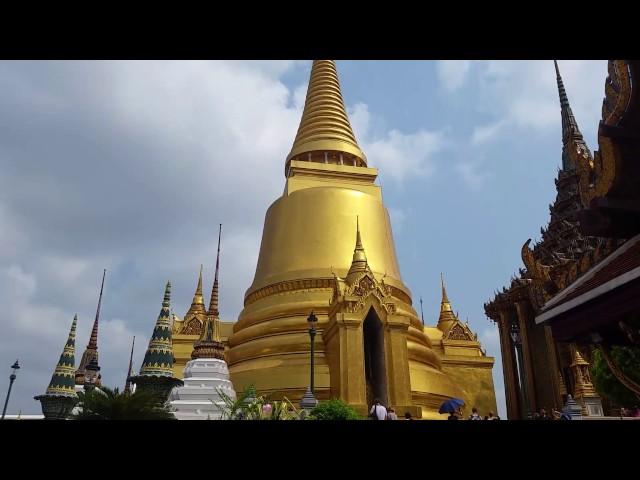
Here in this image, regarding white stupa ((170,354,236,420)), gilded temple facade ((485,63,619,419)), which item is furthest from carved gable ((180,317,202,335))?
gilded temple facade ((485,63,619,419))

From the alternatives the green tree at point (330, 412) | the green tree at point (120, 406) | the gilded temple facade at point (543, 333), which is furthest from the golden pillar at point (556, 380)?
the green tree at point (120, 406)

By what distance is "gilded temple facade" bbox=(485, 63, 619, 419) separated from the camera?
13.3 metres

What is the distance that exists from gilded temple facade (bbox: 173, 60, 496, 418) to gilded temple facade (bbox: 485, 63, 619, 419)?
1070mm

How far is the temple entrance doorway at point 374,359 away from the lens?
13641 mm

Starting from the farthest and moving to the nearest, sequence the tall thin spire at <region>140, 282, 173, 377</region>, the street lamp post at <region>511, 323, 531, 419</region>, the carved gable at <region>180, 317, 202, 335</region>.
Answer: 1. the carved gable at <region>180, 317, 202, 335</region>
2. the street lamp post at <region>511, 323, 531, 419</region>
3. the tall thin spire at <region>140, 282, 173, 377</region>

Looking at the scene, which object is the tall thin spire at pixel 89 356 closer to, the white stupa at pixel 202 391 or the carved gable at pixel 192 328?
the carved gable at pixel 192 328

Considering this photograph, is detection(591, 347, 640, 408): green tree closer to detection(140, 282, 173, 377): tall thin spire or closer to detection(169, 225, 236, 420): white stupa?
detection(169, 225, 236, 420): white stupa

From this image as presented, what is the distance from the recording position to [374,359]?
1436cm

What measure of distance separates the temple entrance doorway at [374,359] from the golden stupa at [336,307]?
1.1 inches

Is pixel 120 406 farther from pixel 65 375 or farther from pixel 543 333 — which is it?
pixel 543 333
